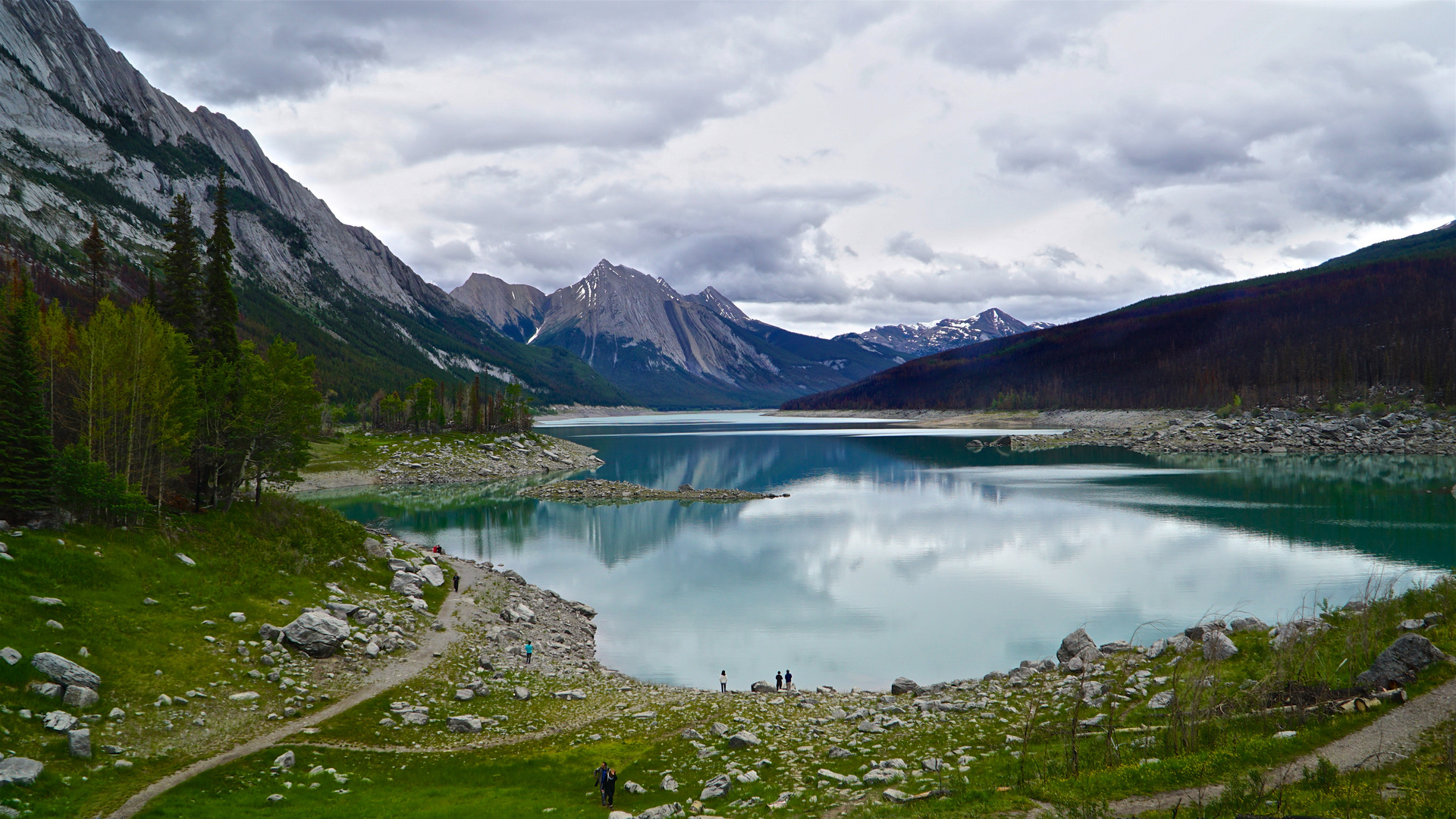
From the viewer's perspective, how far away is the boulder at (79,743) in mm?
15250

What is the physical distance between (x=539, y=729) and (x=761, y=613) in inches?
734

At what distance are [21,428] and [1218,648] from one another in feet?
143

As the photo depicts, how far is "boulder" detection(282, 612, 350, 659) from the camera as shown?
2405 centimetres

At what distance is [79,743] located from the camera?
15.4 metres

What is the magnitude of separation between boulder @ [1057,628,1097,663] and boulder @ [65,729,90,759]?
95.7ft

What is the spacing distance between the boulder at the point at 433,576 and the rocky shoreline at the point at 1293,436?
122499 mm

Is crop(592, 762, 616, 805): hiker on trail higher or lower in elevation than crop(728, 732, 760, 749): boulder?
higher

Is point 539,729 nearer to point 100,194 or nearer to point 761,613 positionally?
point 761,613

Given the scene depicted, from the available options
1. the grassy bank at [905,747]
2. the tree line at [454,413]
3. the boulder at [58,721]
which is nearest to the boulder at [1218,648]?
the grassy bank at [905,747]

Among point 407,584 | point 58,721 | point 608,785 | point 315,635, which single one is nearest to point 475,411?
point 407,584

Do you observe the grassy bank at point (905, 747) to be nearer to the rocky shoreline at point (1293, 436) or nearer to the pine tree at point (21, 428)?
the pine tree at point (21, 428)

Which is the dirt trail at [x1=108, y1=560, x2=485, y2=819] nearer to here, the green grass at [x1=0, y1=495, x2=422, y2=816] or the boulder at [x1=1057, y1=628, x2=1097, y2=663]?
the green grass at [x1=0, y1=495, x2=422, y2=816]

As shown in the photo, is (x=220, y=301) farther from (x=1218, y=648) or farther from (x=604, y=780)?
(x=1218, y=648)

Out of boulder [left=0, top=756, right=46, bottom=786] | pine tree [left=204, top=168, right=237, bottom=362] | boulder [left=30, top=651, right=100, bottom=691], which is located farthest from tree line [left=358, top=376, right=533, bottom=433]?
boulder [left=0, top=756, right=46, bottom=786]
